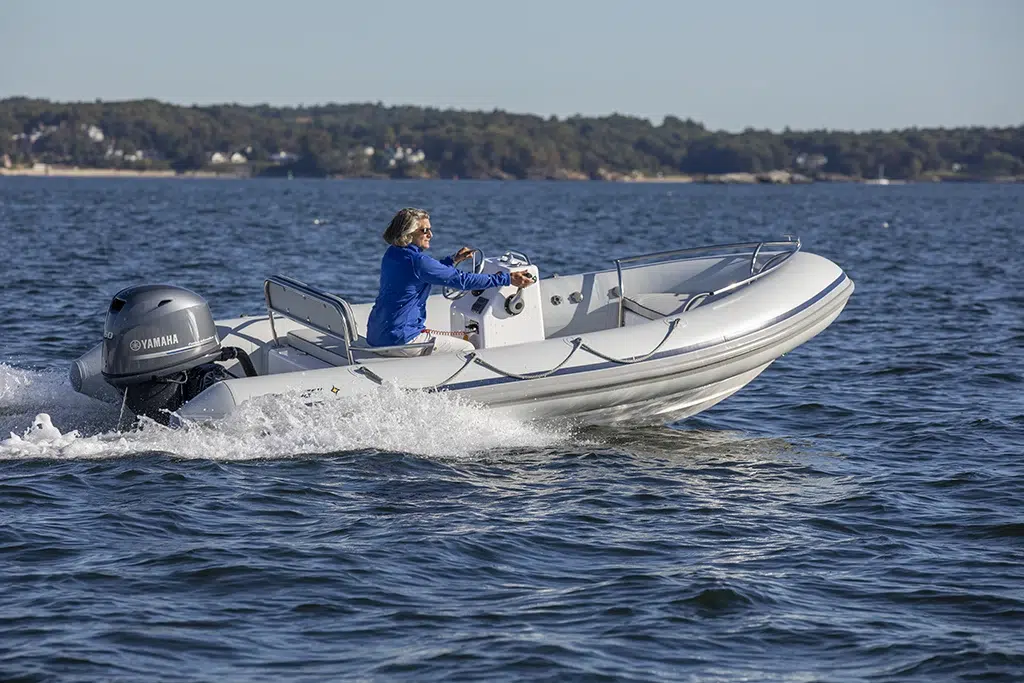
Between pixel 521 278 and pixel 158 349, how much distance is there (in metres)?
2.22

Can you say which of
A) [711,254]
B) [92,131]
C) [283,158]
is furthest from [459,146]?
[711,254]

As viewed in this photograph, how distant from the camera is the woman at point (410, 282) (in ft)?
26.8

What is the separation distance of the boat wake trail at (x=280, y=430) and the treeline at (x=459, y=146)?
14353 cm

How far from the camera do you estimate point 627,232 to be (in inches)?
1453

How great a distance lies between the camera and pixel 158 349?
7.61 m

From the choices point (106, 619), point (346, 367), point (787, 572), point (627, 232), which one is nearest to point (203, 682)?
point (106, 619)

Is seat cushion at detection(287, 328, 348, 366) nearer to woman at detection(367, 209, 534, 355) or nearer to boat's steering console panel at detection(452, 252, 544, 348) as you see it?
woman at detection(367, 209, 534, 355)

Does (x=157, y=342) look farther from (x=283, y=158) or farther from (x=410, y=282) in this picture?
(x=283, y=158)

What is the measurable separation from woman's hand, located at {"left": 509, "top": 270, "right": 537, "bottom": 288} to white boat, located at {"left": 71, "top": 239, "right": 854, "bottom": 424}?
0.09 metres

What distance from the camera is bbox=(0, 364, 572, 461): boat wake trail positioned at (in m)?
7.54

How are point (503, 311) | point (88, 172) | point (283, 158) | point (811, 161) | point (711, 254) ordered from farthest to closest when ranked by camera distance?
point (811, 161) < point (283, 158) < point (88, 172) < point (711, 254) < point (503, 311)

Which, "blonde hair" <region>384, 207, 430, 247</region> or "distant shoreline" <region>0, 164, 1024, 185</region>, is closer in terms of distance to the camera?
"blonde hair" <region>384, 207, 430, 247</region>

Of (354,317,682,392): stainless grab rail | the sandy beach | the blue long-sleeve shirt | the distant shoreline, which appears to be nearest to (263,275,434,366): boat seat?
the blue long-sleeve shirt

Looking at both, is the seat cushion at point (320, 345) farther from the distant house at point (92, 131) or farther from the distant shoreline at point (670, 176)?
the distant house at point (92, 131)
